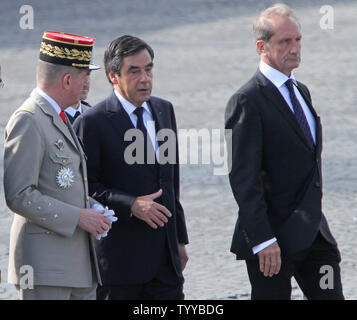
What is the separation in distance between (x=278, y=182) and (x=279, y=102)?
16.3 inches

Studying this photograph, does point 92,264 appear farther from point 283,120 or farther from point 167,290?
point 283,120

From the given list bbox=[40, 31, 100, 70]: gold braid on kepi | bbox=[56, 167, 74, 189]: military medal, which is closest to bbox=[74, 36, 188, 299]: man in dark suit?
bbox=[40, 31, 100, 70]: gold braid on kepi

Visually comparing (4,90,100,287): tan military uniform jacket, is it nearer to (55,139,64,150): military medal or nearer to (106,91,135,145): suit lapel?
(55,139,64,150): military medal

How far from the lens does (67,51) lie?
4367mm

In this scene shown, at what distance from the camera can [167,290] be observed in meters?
4.81

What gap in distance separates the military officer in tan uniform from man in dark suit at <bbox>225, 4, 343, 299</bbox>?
2.57ft

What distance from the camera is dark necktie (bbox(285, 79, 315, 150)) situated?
4660 mm

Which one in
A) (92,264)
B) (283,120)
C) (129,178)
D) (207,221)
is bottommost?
(207,221)

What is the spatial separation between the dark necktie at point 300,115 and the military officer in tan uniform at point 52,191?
110 cm

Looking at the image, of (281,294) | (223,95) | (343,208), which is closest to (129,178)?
(281,294)

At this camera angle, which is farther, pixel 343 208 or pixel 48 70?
pixel 343 208
